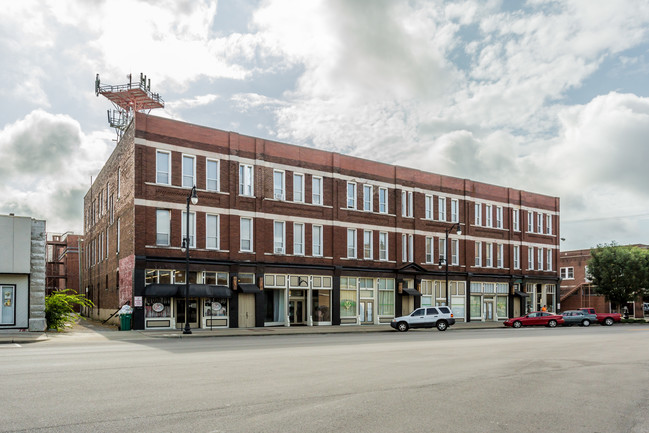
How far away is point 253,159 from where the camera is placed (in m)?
40.1

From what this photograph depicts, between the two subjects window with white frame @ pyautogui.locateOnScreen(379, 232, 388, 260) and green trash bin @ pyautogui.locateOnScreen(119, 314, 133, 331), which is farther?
window with white frame @ pyautogui.locateOnScreen(379, 232, 388, 260)

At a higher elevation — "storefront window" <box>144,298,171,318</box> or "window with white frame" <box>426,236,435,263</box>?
"window with white frame" <box>426,236,435,263</box>

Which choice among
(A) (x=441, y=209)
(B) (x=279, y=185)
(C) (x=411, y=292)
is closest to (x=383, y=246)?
(C) (x=411, y=292)

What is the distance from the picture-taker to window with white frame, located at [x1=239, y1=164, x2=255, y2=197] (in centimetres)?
3956

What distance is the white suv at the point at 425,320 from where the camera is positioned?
38219mm

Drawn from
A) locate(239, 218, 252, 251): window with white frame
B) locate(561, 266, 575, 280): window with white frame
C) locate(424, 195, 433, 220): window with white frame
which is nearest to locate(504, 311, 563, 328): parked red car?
locate(424, 195, 433, 220): window with white frame

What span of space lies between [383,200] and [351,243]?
4958 mm

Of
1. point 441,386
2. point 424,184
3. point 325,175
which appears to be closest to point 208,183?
point 325,175

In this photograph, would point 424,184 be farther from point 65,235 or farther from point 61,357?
point 65,235

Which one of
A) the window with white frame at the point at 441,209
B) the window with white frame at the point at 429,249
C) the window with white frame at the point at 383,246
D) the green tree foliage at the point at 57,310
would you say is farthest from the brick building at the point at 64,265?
the window with white frame at the point at 441,209

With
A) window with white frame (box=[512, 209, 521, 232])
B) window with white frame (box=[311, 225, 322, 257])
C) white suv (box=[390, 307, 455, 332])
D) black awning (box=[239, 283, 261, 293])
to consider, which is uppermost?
window with white frame (box=[512, 209, 521, 232])

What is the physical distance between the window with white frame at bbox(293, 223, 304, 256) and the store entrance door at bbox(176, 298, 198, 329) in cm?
838

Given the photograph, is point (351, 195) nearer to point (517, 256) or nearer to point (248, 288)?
point (248, 288)

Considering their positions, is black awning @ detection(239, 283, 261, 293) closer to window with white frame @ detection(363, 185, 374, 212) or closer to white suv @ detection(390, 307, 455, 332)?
white suv @ detection(390, 307, 455, 332)
